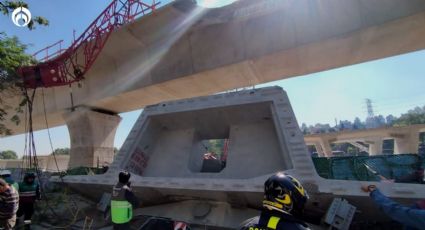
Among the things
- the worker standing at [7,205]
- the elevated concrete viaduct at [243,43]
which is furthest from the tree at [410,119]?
the worker standing at [7,205]

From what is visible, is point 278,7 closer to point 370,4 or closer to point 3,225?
point 370,4

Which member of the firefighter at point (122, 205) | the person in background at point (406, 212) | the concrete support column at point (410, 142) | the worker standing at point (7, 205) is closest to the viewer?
the person in background at point (406, 212)

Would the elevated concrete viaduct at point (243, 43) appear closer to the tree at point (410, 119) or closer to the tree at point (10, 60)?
the tree at point (10, 60)

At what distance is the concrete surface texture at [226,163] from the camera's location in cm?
445

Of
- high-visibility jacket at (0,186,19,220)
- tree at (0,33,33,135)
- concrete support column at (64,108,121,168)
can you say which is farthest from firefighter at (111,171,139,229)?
concrete support column at (64,108,121,168)

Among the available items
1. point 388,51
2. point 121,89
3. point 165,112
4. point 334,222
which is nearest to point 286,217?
point 334,222

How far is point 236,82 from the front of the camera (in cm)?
1125

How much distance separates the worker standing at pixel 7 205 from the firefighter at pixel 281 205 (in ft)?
16.9

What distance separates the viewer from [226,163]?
622 cm

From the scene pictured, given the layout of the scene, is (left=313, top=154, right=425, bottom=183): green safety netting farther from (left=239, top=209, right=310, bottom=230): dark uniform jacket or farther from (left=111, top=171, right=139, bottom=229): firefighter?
(left=239, top=209, right=310, bottom=230): dark uniform jacket

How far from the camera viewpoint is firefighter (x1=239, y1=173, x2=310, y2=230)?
1988 millimetres

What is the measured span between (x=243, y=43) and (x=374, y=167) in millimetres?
5980

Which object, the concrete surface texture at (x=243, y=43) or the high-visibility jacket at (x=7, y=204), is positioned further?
the concrete surface texture at (x=243, y=43)

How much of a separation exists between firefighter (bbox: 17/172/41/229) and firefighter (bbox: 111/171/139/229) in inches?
139
